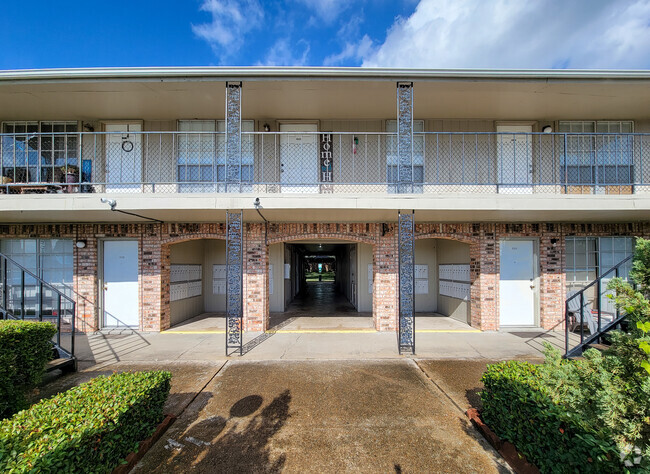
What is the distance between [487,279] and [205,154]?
8251mm

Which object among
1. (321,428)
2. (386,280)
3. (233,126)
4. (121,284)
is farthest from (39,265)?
(386,280)

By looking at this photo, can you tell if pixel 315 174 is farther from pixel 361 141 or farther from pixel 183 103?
pixel 183 103

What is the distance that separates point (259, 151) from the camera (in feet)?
26.4

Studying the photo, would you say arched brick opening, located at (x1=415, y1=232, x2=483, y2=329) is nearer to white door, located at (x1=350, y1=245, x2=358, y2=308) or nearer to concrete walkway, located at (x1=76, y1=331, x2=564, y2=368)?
concrete walkway, located at (x1=76, y1=331, x2=564, y2=368)

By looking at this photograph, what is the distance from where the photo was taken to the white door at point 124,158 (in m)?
8.06

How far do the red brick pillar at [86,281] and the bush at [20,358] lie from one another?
160 inches

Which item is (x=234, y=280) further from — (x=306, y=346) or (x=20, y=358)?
(x=20, y=358)

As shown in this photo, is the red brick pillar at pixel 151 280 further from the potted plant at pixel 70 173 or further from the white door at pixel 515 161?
the white door at pixel 515 161

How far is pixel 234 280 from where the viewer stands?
6074 millimetres

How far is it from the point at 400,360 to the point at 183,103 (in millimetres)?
7647

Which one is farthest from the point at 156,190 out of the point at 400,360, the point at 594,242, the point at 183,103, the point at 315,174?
the point at 594,242

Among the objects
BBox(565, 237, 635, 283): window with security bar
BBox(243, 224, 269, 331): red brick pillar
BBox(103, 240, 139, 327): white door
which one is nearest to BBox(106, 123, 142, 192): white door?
BBox(103, 240, 139, 327): white door

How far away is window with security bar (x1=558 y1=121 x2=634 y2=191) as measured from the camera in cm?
790

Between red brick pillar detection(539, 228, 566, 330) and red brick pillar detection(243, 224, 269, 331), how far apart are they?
284 inches
